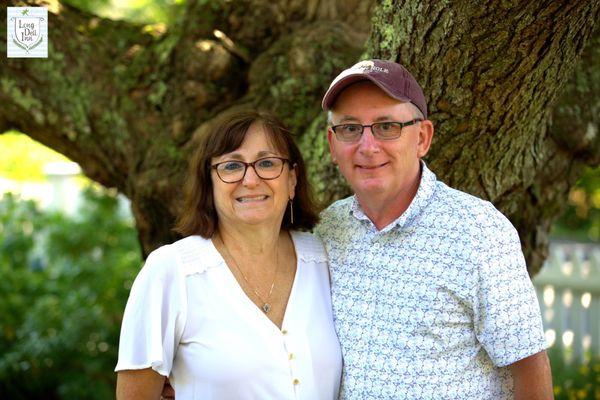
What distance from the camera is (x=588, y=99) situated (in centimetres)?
376

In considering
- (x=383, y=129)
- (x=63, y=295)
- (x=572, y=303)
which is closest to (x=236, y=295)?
(x=383, y=129)

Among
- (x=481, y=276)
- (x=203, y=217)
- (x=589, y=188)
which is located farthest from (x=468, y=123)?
(x=589, y=188)

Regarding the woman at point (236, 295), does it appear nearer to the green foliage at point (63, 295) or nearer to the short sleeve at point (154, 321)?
the short sleeve at point (154, 321)

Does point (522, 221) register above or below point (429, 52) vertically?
below

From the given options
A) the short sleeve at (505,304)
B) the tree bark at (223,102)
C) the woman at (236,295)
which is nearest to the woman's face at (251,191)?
the woman at (236,295)

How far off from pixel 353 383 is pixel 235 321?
459 mm

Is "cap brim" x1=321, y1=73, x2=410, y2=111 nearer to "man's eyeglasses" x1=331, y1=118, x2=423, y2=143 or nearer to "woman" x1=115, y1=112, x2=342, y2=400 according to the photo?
"man's eyeglasses" x1=331, y1=118, x2=423, y2=143

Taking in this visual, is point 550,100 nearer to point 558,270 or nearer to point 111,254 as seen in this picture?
point 558,270

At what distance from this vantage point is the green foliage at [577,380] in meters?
5.77

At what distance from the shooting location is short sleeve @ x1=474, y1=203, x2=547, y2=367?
2445mm

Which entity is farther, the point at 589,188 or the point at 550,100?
the point at 589,188

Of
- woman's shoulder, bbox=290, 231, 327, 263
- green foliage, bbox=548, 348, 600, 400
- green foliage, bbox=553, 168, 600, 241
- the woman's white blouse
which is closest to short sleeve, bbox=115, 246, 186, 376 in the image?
the woman's white blouse

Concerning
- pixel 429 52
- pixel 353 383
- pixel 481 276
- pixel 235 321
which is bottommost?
pixel 353 383

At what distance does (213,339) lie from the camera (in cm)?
262
